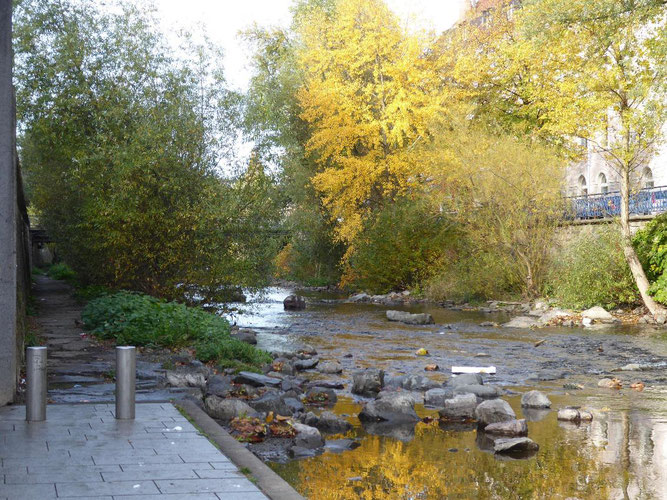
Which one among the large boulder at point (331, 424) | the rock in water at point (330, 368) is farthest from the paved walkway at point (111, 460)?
the rock in water at point (330, 368)

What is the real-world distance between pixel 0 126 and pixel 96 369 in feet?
13.5

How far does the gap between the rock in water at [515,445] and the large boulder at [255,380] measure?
3.86 m

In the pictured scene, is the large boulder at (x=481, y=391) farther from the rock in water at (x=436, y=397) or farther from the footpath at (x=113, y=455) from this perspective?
the footpath at (x=113, y=455)

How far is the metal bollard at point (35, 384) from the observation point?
7.24 m

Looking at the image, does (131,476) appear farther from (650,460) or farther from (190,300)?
(190,300)

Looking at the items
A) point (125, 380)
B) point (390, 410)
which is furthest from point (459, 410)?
point (125, 380)

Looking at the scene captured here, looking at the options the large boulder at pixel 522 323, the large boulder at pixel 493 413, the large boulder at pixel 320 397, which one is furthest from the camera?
the large boulder at pixel 522 323

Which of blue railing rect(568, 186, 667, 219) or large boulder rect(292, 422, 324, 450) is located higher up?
blue railing rect(568, 186, 667, 219)

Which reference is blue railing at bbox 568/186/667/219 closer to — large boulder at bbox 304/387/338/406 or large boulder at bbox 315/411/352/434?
large boulder at bbox 304/387/338/406

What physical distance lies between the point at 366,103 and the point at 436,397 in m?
25.4

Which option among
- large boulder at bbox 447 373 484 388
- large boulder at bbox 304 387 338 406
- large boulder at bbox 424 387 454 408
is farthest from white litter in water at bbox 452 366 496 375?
large boulder at bbox 304 387 338 406

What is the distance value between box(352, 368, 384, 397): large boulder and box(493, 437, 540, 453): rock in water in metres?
3.36

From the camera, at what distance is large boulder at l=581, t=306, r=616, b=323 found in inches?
907

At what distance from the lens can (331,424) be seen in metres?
9.33
